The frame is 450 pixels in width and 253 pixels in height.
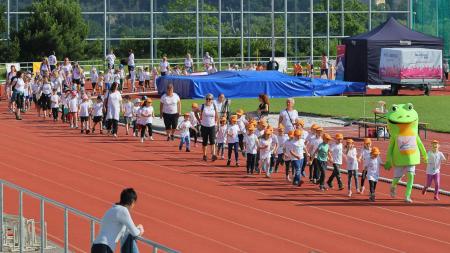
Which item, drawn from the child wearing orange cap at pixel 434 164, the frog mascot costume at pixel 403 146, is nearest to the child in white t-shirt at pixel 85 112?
the frog mascot costume at pixel 403 146

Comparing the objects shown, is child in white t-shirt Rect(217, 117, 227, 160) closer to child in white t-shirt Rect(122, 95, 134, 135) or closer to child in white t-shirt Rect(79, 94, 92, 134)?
child in white t-shirt Rect(122, 95, 134, 135)

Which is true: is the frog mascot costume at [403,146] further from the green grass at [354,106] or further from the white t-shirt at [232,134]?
the green grass at [354,106]

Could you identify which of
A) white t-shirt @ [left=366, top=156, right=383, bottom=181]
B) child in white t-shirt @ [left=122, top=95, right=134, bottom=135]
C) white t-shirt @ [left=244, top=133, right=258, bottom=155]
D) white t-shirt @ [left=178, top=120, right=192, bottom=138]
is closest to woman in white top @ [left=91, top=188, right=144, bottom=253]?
white t-shirt @ [left=366, top=156, right=383, bottom=181]

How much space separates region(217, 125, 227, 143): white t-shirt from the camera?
3002 cm

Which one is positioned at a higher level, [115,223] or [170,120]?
[170,120]

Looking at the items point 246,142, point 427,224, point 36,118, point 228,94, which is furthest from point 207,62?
point 427,224

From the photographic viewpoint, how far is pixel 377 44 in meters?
57.2

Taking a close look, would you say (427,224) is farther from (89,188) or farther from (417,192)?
(89,188)

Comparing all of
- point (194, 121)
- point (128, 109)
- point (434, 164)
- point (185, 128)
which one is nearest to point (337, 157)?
point (434, 164)

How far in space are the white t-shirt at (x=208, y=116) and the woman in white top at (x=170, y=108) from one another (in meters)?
2.82

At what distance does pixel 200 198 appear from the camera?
24781mm

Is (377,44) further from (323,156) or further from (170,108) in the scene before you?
(323,156)

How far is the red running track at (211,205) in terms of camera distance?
803 inches

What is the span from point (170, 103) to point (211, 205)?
390 inches
